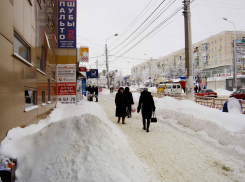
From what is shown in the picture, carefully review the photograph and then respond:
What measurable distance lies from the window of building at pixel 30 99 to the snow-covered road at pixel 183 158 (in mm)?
3515

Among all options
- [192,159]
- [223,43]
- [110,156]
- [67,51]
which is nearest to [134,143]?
[192,159]

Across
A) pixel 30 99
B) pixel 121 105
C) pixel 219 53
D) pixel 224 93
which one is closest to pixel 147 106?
pixel 121 105

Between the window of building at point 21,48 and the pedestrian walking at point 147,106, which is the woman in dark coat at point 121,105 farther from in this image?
the window of building at point 21,48

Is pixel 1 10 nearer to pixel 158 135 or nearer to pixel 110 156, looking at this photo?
pixel 110 156

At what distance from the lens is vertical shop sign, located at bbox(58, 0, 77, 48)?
13.4 meters

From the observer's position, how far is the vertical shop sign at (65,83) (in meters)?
14.9

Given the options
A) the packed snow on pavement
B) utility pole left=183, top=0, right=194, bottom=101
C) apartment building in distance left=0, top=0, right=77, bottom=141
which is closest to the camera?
the packed snow on pavement

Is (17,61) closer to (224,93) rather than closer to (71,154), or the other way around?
(71,154)

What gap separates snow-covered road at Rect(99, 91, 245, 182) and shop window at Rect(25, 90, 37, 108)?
11.6 feet

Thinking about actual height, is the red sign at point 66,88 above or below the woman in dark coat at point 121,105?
above

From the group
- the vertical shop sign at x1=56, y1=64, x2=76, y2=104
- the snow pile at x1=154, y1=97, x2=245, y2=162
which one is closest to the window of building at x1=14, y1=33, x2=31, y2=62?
the snow pile at x1=154, y1=97, x2=245, y2=162

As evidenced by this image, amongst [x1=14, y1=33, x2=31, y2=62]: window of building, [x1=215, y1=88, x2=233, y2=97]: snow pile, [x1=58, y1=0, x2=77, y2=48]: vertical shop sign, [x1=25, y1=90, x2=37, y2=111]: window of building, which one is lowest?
[x1=215, y1=88, x2=233, y2=97]: snow pile

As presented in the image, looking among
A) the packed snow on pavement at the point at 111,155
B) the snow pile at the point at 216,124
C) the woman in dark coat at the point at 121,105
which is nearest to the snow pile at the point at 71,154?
the packed snow on pavement at the point at 111,155

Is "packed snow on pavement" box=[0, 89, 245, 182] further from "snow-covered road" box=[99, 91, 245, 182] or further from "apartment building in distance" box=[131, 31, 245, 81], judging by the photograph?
"apartment building in distance" box=[131, 31, 245, 81]
